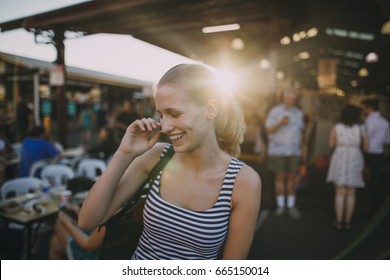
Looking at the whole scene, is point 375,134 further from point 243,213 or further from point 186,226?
point 186,226

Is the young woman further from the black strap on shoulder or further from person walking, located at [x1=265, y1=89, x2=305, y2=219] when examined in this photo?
person walking, located at [x1=265, y1=89, x2=305, y2=219]

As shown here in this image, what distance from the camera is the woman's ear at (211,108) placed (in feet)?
3.60

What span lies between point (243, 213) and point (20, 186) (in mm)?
2902

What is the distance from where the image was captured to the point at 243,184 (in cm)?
109

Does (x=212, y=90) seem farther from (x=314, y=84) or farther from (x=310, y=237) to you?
(x=314, y=84)

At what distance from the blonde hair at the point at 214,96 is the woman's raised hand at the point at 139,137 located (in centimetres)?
14

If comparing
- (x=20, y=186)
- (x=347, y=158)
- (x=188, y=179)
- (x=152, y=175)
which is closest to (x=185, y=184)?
(x=188, y=179)

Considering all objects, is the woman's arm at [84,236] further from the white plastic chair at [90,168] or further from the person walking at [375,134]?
the person walking at [375,134]

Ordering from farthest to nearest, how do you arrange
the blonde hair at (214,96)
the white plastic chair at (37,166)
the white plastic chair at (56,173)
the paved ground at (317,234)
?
the white plastic chair at (37,166), the white plastic chair at (56,173), the paved ground at (317,234), the blonde hair at (214,96)

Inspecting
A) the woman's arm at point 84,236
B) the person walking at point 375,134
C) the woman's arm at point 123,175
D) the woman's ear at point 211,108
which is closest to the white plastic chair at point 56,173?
the woman's arm at point 84,236

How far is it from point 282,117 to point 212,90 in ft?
9.13

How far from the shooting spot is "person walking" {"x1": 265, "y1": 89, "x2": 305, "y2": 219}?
368cm

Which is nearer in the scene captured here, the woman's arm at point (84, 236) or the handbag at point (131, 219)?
the handbag at point (131, 219)
